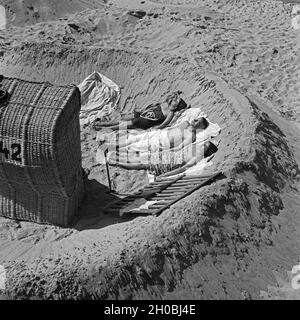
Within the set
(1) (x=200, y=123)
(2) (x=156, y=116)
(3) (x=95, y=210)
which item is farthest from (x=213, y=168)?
(2) (x=156, y=116)

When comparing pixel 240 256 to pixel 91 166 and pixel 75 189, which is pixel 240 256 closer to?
pixel 75 189

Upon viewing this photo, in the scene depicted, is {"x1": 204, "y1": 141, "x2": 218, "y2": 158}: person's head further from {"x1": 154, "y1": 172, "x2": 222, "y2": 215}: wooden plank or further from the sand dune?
the sand dune

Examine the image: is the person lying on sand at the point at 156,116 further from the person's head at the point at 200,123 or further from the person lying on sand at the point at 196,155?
the person lying on sand at the point at 196,155

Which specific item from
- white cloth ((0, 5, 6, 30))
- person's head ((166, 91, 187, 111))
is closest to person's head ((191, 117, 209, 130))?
person's head ((166, 91, 187, 111))

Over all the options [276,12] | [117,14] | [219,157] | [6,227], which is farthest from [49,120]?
[276,12]

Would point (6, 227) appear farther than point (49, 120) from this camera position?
Yes
